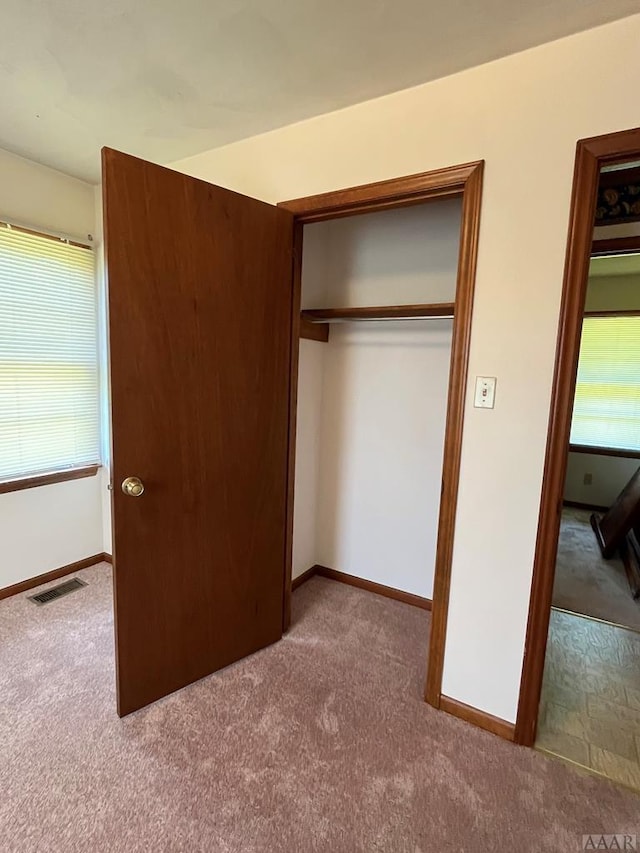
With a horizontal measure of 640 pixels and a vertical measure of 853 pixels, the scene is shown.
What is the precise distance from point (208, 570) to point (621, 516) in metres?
3.35

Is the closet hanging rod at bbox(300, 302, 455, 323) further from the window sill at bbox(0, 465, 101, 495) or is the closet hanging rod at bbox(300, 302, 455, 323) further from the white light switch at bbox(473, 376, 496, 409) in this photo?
the window sill at bbox(0, 465, 101, 495)

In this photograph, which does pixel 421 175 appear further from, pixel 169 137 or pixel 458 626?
pixel 458 626

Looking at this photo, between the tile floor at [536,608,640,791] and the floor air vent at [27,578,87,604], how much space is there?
260cm

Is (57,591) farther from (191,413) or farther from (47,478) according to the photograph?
(191,413)

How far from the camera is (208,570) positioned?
6.21ft

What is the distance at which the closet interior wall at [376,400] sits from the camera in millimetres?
2449

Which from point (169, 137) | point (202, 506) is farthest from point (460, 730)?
point (169, 137)

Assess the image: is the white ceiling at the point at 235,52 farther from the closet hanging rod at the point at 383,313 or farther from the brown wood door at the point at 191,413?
the closet hanging rod at the point at 383,313

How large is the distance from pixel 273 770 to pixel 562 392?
1652 mm

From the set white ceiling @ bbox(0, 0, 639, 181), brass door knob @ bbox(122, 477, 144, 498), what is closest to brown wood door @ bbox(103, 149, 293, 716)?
brass door knob @ bbox(122, 477, 144, 498)

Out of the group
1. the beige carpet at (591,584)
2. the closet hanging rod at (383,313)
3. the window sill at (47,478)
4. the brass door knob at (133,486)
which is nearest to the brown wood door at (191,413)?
the brass door knob at (133,486)

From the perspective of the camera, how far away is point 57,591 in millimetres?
2627

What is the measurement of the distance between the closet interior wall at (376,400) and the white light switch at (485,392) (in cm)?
80

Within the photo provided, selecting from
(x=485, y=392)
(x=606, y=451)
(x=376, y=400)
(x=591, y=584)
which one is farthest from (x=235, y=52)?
(x=606, y=451)
